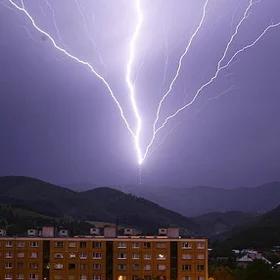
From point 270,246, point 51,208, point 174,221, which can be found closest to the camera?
point 270,246

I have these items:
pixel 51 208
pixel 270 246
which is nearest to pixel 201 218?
pixel 51 208

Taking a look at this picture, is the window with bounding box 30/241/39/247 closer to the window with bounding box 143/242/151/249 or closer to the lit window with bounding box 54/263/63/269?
the lit window with bounding box 54/263/63/269

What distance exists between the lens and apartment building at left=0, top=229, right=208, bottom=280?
92.3ft

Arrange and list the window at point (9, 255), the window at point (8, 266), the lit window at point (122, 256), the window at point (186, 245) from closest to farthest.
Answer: the window at point (186, 245) → the lit window at point (122, 256) → the window at point (8, 266) → the window at point (9, 255)

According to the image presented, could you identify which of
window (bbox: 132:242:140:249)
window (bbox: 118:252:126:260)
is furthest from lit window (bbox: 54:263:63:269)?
window (bbox: 132:242:140:249)

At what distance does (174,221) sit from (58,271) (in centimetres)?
9794


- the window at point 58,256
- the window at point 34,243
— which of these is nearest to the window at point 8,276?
the window at point 34,243

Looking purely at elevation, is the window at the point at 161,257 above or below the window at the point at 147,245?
below

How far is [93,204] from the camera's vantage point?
122 meters

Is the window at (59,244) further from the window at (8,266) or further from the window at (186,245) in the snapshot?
the window at (186,245)

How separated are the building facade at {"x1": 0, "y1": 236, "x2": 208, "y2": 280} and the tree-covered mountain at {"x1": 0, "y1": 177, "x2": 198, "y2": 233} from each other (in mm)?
74743

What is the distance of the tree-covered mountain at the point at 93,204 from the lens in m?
109

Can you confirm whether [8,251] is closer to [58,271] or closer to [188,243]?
[58,271]

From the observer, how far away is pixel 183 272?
28.2 meters
